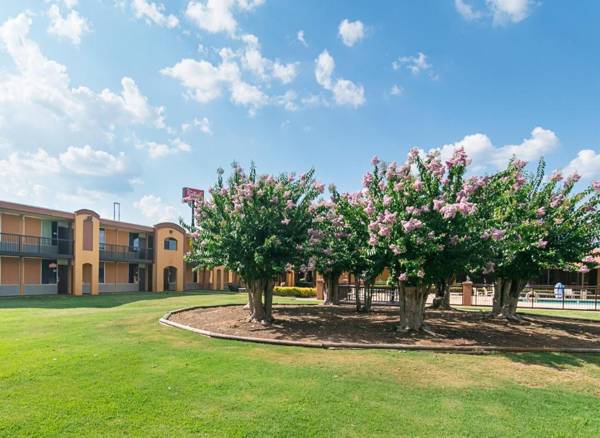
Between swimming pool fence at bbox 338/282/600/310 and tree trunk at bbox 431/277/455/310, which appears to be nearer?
tree trunk at bbox 431/277/455/310

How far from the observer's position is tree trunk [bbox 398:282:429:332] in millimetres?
11742

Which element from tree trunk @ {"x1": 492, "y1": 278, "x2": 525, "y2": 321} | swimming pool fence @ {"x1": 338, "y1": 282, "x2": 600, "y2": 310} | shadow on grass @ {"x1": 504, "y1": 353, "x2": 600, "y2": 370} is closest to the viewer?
shadow on grass @ {"x1": 504, "y1": 353, "x2": 600, "y2": 370}

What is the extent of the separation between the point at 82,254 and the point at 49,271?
255 centimetres

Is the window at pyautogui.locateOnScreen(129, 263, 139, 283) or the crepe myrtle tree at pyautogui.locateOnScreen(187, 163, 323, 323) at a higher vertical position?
the crepe myrtle tree at pyautogui.locateOnScreen(187, 163, 323, 323)

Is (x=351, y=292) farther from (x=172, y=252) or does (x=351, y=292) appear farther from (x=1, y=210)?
(x=1, y=210)

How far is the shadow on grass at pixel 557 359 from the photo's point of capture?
8.43 meters

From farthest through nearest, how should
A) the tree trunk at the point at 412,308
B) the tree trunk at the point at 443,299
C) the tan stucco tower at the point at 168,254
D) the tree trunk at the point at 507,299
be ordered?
the tan stucco tower at the point at 168,254
the tree trunk at the point at 443,299
the tree trunk at the point at 507,299
the tree trunk at the point at 412,308

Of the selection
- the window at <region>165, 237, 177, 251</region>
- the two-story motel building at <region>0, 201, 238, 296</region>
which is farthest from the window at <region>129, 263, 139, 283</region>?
the window at <region>165, 237, 177, 251</region>

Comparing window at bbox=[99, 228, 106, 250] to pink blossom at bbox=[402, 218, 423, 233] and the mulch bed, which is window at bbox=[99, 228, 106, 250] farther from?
pink blossom at bbox=[402, 218, 423, 233]

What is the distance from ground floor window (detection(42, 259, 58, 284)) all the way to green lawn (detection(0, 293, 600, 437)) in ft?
77.3

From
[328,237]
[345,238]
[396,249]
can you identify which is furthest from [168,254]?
[396,249]

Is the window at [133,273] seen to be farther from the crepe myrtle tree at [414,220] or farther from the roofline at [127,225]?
the crepe myrtle tree at [414,220]

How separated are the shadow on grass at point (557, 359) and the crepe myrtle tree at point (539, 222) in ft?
11.4

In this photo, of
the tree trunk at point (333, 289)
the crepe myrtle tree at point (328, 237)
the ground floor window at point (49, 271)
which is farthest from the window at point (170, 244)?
the crepe myrtle tree at point (328, 237)
